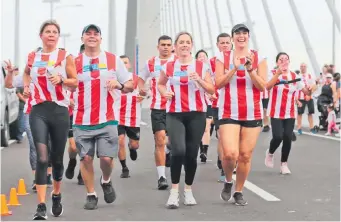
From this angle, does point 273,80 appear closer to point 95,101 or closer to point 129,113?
point 95,101

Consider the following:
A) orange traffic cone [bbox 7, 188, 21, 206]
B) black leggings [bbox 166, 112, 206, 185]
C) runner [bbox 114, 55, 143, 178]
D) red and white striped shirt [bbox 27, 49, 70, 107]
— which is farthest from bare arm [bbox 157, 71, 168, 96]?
runner [bbox 114, 55, 143, 178]

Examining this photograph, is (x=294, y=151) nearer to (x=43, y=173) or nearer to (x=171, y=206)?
(x=171, y=206)

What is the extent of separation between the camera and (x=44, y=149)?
21.3 ft

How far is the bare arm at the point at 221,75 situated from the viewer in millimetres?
7035

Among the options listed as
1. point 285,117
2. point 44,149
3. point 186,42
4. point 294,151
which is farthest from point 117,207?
point 294,151

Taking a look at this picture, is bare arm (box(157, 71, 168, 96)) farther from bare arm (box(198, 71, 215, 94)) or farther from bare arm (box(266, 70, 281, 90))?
bare arm (box(266, 70, 281, 90))

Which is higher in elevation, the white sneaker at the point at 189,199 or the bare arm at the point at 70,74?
the bare arm at the point at 70,74

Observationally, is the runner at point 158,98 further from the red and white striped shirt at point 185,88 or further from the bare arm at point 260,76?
the bare arm at point 260,76

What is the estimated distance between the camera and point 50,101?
21.5 feet

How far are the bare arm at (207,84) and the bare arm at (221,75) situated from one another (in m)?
0.07

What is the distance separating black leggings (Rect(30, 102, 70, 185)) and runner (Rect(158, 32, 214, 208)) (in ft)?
3.73

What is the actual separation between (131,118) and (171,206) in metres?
3.03

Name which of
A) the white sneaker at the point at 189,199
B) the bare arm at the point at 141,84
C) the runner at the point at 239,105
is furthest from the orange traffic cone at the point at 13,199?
the bare arm at the point at 141,84

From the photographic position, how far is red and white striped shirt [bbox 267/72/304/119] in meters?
10.2
